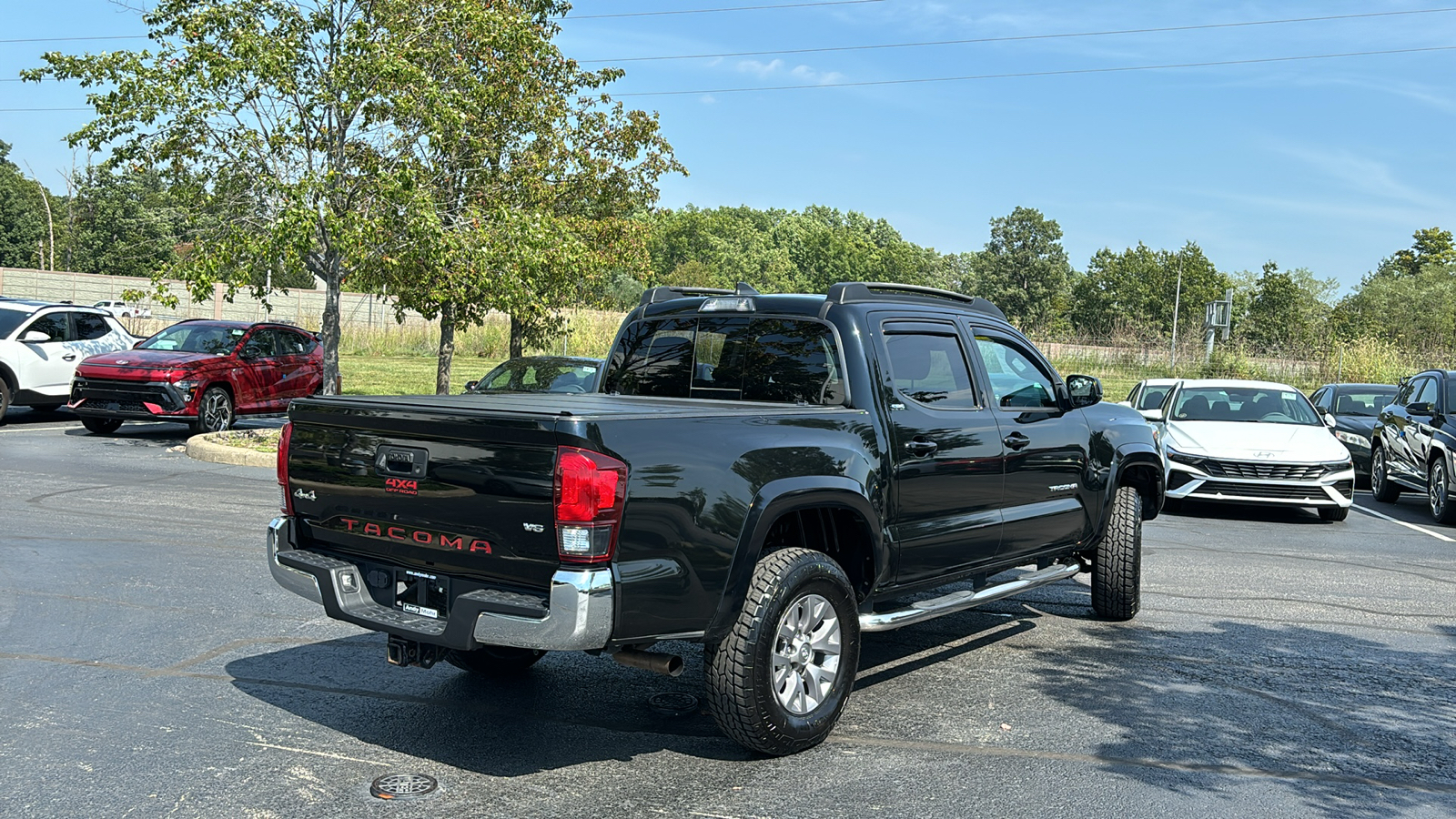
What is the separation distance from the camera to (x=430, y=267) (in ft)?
57.4

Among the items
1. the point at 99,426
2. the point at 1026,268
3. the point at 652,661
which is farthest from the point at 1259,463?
the point at 1026,268

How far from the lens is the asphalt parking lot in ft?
14.8

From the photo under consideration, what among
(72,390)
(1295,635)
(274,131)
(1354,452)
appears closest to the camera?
(1295,635)

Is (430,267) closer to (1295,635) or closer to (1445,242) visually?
(1295,635)

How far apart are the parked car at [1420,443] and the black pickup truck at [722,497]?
9.12 m

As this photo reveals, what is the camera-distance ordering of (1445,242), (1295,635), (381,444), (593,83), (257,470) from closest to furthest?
(381,444) → (1295,635) → (257,470) → (593,83) → (1445,242)

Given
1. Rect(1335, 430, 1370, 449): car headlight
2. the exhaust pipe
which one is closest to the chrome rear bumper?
the exhaust pipe

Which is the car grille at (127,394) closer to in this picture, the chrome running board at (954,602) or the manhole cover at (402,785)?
the chrome running board at (954,602)

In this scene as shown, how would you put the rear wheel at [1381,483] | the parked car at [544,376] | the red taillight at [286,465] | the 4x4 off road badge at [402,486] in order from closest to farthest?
the 4x4 off road badge at [402,486]
the red taillight at [286,465]
the rear wheel at [1381,483]
the parked car at [544,376]

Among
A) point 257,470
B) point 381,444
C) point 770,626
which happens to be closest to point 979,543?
point 770,626

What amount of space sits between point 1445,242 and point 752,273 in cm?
6560

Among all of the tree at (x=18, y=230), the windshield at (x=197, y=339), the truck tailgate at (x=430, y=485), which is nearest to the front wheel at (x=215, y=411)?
the windshield at (x=197, y=339)

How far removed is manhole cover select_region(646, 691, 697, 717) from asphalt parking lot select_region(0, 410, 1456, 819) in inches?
4.4

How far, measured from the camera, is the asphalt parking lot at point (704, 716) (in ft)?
14.8
